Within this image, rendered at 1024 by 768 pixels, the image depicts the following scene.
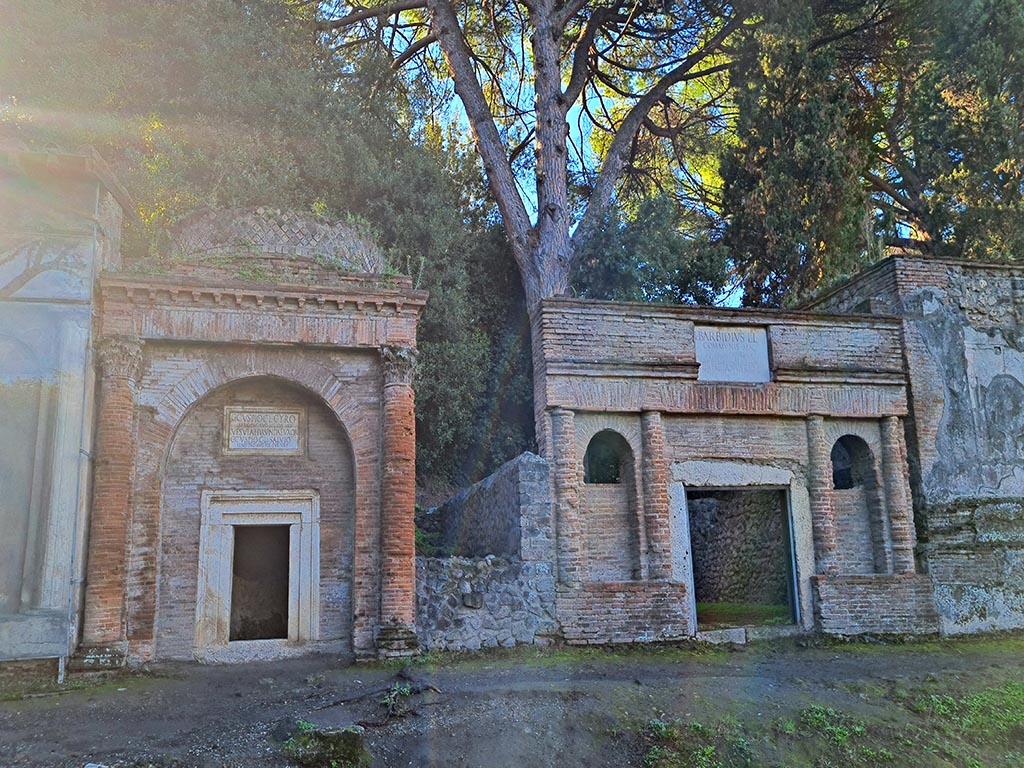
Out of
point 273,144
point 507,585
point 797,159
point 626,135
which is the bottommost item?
point 507,585

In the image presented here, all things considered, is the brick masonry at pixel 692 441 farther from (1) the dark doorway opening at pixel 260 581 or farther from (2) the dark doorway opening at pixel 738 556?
(1) the dark doorway opening at pixel 260 581

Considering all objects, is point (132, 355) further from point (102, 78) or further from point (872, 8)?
point (872, 8)

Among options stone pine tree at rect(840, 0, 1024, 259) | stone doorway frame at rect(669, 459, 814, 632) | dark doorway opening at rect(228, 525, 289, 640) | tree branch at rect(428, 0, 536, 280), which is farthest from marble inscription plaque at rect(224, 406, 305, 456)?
stone pine tree at rect(840, 0, 1024, 259)

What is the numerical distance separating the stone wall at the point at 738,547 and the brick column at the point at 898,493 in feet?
7.57

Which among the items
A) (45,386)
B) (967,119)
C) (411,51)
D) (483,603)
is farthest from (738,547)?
(411,51)

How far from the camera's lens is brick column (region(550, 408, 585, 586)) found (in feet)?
35.6

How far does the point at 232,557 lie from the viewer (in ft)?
33.8

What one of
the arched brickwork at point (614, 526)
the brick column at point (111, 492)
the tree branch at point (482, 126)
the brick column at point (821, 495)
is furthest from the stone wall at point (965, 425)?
the brick column at point (111, 492)

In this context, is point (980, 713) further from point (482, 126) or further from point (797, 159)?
point (482, 126)

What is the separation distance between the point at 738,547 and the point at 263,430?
10243 mm

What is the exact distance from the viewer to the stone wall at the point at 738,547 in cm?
1549

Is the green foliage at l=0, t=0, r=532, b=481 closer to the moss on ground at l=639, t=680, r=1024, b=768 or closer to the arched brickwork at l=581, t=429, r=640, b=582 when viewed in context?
the arched brickwork at l=581, t=429, r=640, b=582

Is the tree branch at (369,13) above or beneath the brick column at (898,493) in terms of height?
above

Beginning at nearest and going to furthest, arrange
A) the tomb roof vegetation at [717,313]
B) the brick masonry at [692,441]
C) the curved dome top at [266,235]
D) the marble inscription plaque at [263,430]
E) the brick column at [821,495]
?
the marble inscription plaque at [263,430] < the brick masonry at [692,441] < the tomb roof vegetation at [717,313] < the brick column at [821,495] < the curved dome top at [266,235]
